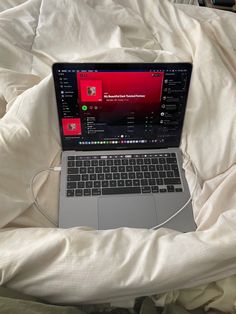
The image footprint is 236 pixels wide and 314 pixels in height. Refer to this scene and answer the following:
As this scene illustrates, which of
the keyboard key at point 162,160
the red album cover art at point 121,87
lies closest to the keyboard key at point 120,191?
the keyboard key at point 162,160

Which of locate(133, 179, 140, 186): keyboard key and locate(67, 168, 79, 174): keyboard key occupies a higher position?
locate(67, 168, 79, 174): keyboard key

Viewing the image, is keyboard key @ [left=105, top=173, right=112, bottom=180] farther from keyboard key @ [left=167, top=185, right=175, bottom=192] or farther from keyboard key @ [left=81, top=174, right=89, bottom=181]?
keyboard key @ [left=167, top=185, right=175, bottom=192]

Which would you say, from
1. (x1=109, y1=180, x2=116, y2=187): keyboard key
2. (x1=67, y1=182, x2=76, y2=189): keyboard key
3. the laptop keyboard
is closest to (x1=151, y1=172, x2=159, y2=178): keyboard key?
the laptop keyboard

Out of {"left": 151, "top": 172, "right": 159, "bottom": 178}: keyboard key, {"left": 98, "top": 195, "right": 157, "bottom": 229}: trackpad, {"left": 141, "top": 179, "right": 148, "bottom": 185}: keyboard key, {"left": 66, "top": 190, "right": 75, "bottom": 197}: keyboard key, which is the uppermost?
{"left": 151, "top": 172, "right": 159, "bottom": 178}: keyboard key

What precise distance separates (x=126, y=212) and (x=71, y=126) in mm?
271

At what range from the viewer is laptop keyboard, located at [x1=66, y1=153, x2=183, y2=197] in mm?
802

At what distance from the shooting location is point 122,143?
870 millimetres

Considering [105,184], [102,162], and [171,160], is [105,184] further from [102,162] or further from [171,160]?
[171,160]

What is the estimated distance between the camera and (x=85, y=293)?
1.79 ft

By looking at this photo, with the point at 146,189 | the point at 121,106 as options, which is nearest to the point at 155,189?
the point at 146,189

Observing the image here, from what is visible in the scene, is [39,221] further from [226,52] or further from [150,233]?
[226,52]

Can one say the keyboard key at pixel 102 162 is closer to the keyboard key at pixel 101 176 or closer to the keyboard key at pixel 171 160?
the keyboard key at pixel 101 176

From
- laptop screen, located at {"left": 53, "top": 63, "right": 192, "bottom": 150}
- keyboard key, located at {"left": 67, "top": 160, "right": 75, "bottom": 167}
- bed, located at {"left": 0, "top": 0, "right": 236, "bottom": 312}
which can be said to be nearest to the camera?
bed, located at {"left": 0, "top": 0, "right": 236, "bottom": 312}

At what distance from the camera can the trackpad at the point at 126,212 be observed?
0.74 metres
